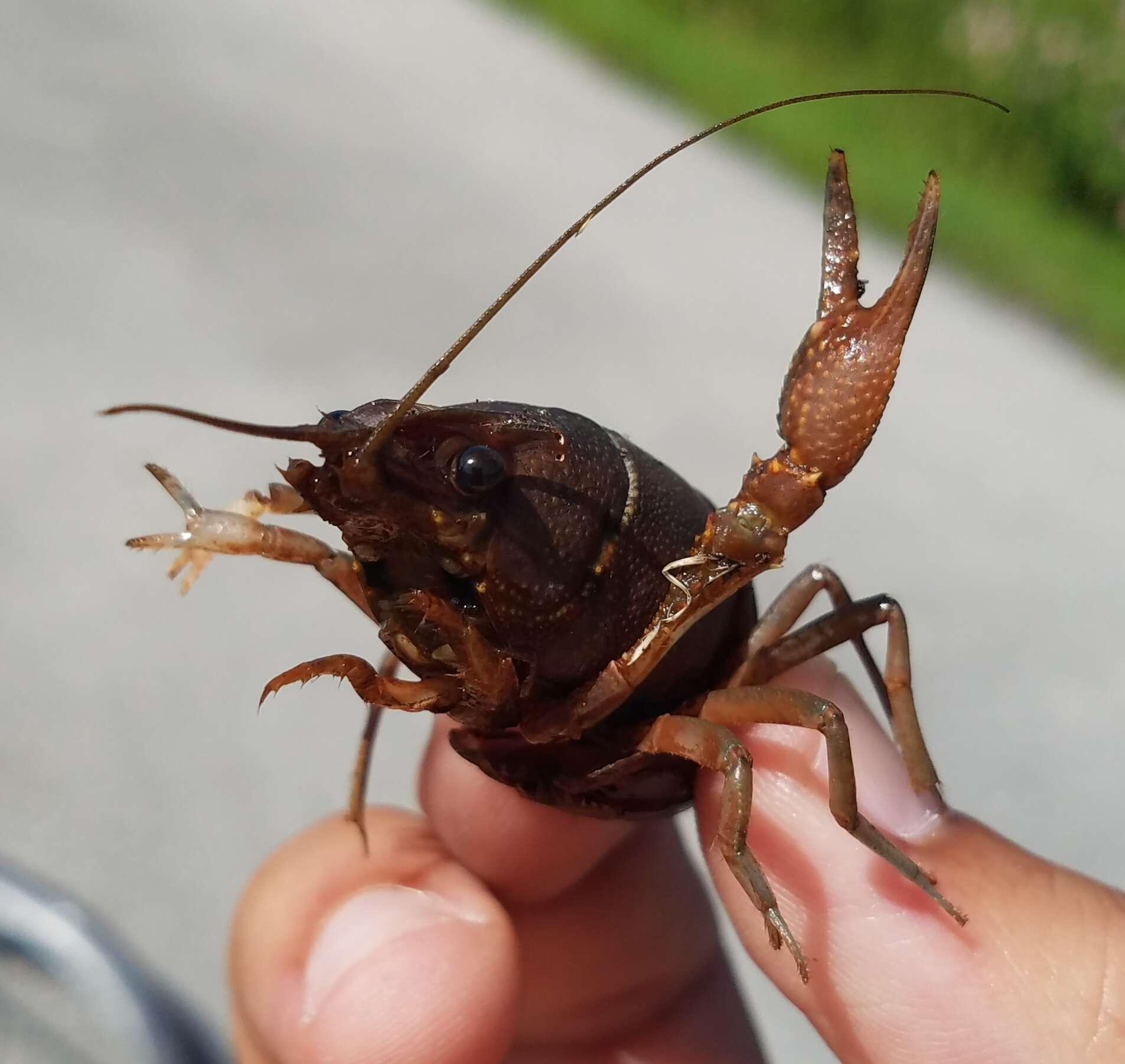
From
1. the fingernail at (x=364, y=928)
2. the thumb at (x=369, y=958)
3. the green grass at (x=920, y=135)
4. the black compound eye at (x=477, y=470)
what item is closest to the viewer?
the black compound eye at (x=477, y=470)

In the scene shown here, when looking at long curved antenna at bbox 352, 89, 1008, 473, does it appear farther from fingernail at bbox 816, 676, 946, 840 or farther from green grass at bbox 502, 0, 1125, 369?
green grass at bbox 502, 0, 1125, 369

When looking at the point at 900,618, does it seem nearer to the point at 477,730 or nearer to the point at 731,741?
the point at 731,741

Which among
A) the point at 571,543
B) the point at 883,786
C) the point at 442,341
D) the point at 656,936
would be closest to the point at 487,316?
the point at 571,543

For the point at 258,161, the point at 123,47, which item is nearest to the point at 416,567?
the point at 258,161

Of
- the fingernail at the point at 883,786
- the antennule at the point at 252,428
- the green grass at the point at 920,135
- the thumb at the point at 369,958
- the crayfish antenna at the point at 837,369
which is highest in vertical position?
the green grass at the point at 920,135

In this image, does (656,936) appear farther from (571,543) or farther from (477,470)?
(477,470)

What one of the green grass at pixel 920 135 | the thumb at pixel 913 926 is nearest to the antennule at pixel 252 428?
the thumb at pixel 913 926

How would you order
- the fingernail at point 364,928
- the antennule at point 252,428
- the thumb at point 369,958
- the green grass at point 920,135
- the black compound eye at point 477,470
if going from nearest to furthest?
the antennule at point 252,428 → the black compound eye at point 477,470 → the thumb at point 369,958 → the fingernail at point 364,928 → the green grass at point 920,135

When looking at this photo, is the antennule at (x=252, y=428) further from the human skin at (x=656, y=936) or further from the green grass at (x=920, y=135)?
the green grass at (x=920, y=135)
